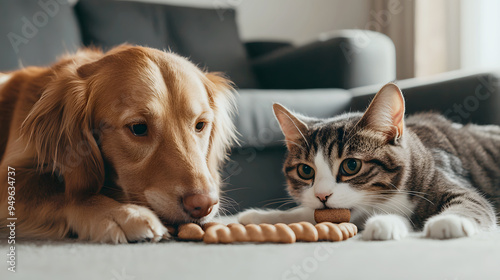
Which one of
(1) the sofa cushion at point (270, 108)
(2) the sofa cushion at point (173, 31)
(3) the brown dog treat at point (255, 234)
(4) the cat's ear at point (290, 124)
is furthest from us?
(2) the sofa cushion at point (173, 31)

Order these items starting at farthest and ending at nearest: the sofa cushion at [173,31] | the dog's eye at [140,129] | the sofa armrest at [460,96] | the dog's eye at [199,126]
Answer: the sofa cushion at [173,31] → the sofa armrest at [460,96] → the dog's eye at [199,126] → the dog's eye at [140,129]

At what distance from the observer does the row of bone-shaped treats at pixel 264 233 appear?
3.45 ft

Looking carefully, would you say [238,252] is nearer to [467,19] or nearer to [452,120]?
[452,120]

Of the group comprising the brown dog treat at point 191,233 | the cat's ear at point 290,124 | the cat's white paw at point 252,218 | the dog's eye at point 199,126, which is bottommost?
the cat's white paw at point 252,218

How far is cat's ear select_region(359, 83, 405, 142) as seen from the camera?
1240mm

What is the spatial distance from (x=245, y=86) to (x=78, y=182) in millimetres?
1918

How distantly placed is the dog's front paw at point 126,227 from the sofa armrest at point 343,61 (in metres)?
1.72

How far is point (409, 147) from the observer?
1367mm

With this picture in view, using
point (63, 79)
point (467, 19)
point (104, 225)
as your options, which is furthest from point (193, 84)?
point (467, 19)

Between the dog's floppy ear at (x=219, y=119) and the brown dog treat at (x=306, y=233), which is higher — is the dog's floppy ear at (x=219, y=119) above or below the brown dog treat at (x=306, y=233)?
above

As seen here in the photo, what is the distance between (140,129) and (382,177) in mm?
707

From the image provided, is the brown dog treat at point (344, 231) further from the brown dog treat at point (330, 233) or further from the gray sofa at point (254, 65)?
the gray sofa at point (254, 65)

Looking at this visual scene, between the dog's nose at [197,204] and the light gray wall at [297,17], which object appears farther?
the light gray wall at [297,17]

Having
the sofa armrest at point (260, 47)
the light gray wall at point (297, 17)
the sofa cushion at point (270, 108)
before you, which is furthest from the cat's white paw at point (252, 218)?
the light gray wall at point (297, 17)
